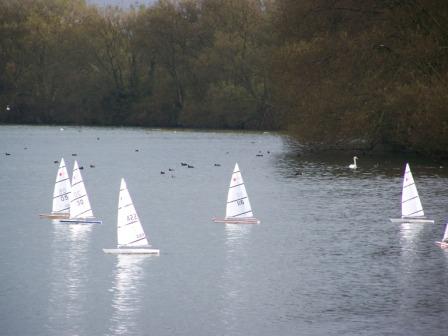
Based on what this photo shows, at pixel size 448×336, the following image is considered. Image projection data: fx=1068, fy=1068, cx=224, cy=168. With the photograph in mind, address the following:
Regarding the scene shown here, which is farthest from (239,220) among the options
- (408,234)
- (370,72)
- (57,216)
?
(370,72)

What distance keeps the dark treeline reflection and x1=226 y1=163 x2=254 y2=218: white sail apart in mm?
28163

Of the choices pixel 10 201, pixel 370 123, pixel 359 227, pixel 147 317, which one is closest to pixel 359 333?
pixel 147 317

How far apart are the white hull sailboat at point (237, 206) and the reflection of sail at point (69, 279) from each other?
5636 millimetres

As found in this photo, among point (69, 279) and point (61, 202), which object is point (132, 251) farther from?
point (61, 202)

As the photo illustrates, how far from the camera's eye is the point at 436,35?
7331 centimetres

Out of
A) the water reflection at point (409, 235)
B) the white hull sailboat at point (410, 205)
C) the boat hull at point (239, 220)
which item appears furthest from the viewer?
the boat hull at point (239, 220)

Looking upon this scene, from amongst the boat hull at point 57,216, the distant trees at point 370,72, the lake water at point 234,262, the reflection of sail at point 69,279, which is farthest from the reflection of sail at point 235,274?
the distant trees at point 370,72

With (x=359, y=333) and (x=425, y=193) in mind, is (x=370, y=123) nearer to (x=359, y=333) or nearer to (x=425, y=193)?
(x=425, y=193)

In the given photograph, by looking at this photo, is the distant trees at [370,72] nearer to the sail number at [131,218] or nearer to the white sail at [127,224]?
the white sail at [127,224]

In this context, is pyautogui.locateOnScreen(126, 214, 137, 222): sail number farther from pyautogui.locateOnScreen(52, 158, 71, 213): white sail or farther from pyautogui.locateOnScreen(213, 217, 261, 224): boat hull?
pyautogui.locateOnScreen(52, 158, 71, 213): white sail

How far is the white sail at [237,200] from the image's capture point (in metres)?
41.1

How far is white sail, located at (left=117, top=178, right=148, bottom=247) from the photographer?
33.5 meters

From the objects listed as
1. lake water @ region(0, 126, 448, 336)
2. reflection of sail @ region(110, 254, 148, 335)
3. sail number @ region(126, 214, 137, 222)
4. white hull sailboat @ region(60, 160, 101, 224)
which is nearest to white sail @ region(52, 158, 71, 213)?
lake water @ region(0, 126, 448, 336)

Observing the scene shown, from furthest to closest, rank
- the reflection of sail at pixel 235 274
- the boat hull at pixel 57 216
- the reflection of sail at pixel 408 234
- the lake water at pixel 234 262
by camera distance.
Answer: the boat hull at pixel 57 216 < the reflection of sail at pixel 408 234 < the reflection of sail at pixel 235 274 < the lake water at pixel 234 262
